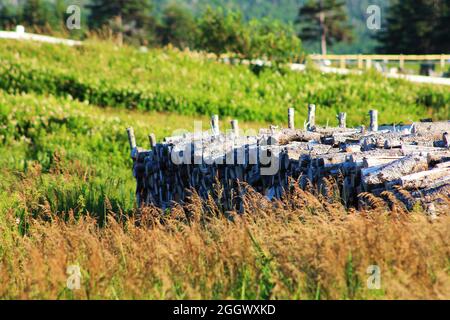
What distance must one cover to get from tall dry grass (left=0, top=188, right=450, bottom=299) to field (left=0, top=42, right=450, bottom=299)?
0.01 m

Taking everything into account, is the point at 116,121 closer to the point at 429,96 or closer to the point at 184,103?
the point at 184,103

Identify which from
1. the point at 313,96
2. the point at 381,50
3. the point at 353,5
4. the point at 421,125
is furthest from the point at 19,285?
the point at 353,5

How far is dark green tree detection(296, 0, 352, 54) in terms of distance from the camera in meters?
62.9

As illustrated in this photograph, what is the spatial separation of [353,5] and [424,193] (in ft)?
576

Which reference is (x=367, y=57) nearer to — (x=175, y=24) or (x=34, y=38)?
(x=34, y=38)

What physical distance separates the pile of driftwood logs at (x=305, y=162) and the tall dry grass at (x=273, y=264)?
68cm

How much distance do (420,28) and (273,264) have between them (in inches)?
1828

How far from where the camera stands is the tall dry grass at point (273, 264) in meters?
6.25

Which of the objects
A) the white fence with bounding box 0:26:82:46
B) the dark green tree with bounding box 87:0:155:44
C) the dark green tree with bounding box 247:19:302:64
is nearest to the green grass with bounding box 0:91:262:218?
the white fence with bounding box 0:26:82:46

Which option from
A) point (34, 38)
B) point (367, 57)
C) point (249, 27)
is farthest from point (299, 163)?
point (367, 57)

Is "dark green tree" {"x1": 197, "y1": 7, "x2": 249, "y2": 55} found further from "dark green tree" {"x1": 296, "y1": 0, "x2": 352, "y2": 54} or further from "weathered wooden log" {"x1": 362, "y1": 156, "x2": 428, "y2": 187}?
"dark green tree" {"x1": 296, "y1": 0, "x2": 352, "y2": 54}

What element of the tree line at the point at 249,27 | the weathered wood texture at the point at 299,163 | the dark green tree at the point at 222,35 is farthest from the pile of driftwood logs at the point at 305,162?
the dark green tree at the point at 222,35

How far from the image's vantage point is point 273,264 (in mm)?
6742

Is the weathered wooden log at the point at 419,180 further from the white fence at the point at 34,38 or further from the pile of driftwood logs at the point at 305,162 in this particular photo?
the white fence at the point at 34,38
